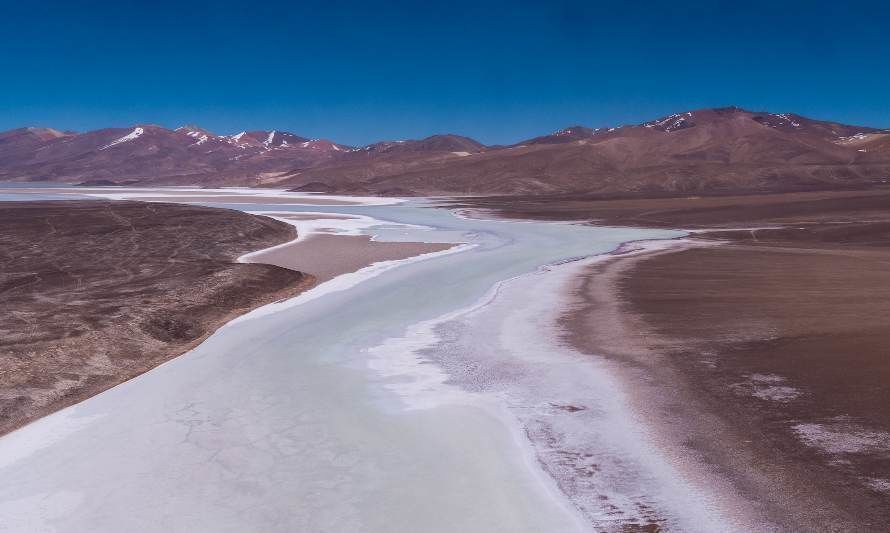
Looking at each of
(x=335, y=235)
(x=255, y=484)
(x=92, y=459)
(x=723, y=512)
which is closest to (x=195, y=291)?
(x=92, y=459)

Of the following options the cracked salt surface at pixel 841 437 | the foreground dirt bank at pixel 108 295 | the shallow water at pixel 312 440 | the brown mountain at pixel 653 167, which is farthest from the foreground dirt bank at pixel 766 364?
the brown mountain at pixel 653 167

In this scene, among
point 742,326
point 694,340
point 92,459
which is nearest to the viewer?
point 92,459

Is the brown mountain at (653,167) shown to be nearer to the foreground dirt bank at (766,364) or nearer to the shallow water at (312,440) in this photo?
the foreground dirt bank at (766,364)

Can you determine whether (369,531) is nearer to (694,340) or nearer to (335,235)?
(694,340)

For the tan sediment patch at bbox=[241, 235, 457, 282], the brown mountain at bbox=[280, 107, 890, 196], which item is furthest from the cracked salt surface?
the brown mountain at bbox=[280, 107, 890, 196]

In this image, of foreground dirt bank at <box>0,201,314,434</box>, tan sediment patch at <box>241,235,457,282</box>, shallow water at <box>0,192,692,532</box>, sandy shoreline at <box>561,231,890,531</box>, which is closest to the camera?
sandy shoreline at <box>561,231,890,531</box>

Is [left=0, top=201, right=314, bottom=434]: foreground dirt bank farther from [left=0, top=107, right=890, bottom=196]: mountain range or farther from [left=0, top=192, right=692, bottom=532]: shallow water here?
[left=0, top=107, right=890, bottom=196]: mountain range

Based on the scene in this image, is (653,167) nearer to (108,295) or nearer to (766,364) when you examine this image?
(108,295)
